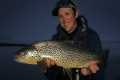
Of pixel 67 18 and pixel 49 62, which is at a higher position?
pixel 67 18

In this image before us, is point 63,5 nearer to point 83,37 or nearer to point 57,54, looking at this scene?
point 83,37

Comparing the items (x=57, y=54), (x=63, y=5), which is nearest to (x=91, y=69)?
(x=57, y=54)

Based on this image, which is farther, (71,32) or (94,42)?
(71,32)

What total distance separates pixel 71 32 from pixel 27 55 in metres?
0.62

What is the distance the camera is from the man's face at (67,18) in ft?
17.9

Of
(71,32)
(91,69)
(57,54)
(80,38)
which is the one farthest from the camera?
(71,32)

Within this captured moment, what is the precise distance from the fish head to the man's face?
21.8 inches

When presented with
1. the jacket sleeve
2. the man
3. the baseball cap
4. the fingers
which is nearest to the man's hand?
the man

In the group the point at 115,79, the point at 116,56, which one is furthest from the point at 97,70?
the point at 116,56

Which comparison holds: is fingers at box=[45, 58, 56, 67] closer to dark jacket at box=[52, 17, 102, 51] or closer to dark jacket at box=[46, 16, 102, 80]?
dark jacket at box=[46, 16, 102, 80]

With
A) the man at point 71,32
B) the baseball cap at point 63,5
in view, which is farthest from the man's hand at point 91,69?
the baseball cap at point 63,5

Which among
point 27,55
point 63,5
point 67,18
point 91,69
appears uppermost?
point 63,5

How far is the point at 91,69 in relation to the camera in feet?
17.1

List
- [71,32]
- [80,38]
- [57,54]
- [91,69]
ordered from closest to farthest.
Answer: [57,54] → [91,69] → [80,38] → [71,32]
